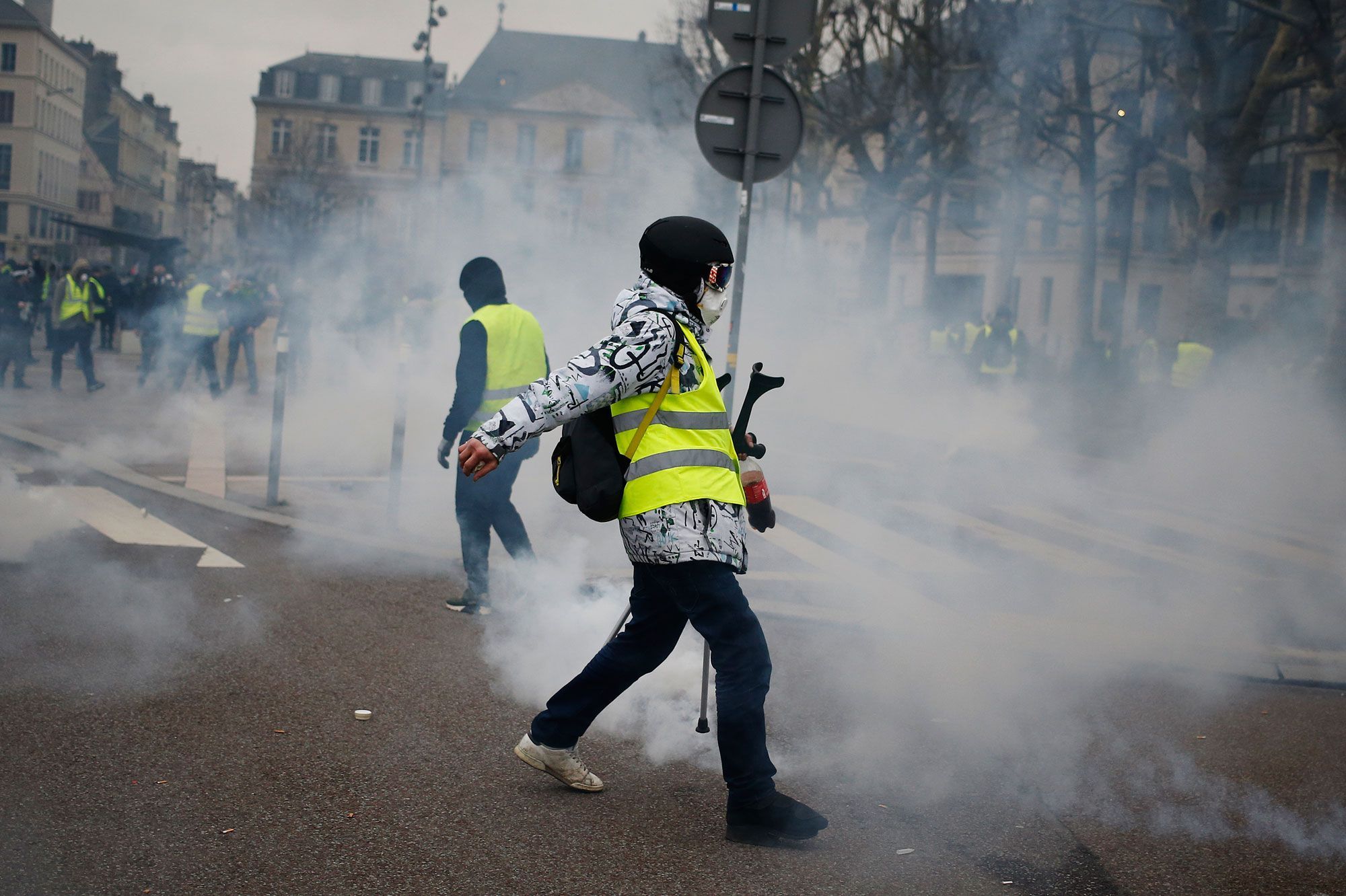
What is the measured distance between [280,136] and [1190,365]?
59.0 metres

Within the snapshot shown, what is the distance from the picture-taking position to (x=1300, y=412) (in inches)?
445

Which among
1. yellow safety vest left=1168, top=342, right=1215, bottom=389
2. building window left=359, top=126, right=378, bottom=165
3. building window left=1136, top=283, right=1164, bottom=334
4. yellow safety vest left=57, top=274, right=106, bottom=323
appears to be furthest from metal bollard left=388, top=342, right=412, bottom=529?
building window left=359, top=126, right=378, bottom=165

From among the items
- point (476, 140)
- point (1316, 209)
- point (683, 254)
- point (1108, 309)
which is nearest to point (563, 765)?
point (683, 254)

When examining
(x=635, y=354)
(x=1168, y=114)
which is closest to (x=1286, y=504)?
(x=1168, y=114)

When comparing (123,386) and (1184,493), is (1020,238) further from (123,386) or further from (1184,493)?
(123,386)

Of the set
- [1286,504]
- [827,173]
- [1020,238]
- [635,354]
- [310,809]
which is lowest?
[310,809]

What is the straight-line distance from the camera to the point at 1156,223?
21.7 m

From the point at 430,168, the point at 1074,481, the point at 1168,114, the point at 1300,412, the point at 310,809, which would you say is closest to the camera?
the point at 310,809

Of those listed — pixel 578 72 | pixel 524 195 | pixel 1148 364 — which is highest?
pixel 578 72

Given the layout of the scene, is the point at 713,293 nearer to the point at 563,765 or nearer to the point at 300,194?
the point at 563,765

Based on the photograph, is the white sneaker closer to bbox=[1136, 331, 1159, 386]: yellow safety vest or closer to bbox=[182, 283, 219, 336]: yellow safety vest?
bbox=[182, 283, 219, 336]: yellow safety vest

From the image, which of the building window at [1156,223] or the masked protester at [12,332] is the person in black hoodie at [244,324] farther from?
the building window at [1156,223]

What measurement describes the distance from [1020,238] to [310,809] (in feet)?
68.8

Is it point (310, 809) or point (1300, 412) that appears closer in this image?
point (310, 809)
